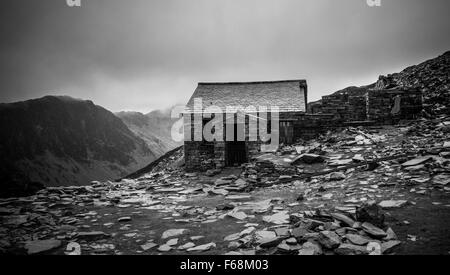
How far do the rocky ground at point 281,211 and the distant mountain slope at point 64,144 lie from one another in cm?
4515

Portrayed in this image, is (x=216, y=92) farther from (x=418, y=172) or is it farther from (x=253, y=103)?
(x=418, y=172)

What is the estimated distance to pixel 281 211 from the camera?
5.13m

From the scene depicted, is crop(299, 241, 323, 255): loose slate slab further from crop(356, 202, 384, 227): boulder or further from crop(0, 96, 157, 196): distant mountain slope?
crop(0, 96, 157, 196): distant mountain slope

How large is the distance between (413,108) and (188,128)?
12401mm

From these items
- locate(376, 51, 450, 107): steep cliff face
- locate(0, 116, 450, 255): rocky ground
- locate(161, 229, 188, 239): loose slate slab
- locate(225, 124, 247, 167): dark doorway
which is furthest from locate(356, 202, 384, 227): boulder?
locate(376, 51, 450, 107): steep cliff face

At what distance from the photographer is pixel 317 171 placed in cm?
804

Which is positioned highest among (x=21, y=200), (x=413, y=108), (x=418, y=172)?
(x=413, y=108)

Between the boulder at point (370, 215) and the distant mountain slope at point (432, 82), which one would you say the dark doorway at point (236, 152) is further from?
the boulder at point (370, 215)

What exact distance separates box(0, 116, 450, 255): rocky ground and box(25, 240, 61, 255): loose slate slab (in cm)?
2

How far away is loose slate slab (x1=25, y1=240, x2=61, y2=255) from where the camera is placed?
394cm

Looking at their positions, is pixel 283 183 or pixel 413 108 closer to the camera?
pixel 283 183

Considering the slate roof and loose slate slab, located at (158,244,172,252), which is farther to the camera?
the slate roof

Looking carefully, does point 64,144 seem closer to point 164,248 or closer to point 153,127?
point 153,127
